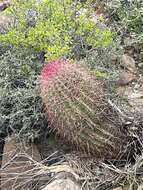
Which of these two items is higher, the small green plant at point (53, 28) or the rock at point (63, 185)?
the small green plant at point (53, 28)

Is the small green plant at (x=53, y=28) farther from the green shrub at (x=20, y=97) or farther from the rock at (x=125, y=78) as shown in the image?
the rock at (x=125, y=78)

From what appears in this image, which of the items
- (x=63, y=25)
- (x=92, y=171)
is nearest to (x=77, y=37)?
(x=63, y=25)

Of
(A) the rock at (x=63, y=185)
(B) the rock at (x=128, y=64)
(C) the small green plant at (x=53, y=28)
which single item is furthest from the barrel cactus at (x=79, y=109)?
(B) the rock at (x=128, y=64)

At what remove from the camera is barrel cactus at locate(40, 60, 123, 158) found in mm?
2730

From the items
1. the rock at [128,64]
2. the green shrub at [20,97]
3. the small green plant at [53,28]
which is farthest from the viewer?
the rock at [128,64]

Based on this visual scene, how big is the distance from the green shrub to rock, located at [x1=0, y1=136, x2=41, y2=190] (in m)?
0.09

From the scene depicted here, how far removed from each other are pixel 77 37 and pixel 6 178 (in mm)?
1245

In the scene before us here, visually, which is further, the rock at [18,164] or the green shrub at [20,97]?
the green shrub at [20,97]

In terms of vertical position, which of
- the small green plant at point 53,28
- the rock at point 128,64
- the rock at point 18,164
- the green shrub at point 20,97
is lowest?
the rock at point 18,164

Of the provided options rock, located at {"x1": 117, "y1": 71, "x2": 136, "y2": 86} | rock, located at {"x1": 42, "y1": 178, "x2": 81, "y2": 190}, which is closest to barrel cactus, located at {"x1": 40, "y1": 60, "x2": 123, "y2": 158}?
rock, located at {"x1": 42, "y1": 178, "x2": 81, "y2": 190}

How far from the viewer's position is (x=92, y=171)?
109 inches

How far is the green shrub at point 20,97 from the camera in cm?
316

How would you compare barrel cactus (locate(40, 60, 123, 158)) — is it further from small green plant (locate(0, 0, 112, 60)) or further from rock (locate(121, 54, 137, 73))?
rock (locate(121, 54, 137, 73))

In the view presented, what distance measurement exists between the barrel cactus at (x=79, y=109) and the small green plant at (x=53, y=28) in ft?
1.54
